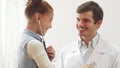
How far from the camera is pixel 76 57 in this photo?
1.67 m

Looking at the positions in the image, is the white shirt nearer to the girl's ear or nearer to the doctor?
the doctor

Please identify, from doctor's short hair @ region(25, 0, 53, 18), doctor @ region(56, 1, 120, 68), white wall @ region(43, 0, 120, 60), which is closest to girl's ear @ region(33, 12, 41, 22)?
doctor's short hair @ region(25, 0, 53, 18)

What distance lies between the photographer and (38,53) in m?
1.10

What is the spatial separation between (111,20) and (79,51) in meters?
0.52

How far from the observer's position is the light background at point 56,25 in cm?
190

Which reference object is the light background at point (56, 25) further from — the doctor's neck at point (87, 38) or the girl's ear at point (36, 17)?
the girl's ear at point (36, 17)

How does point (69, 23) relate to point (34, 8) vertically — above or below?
below

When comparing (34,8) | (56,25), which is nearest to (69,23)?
(56,25)

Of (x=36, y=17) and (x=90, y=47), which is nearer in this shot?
(x=36, y=17)

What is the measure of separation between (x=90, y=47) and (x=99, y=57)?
10 centimetres

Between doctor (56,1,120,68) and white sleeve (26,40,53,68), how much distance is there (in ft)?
1.76

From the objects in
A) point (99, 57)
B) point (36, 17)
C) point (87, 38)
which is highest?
point (36, 17)

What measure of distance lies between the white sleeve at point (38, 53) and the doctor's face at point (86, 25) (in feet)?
1.91

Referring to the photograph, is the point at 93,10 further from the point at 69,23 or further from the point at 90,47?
the point at 69,23
